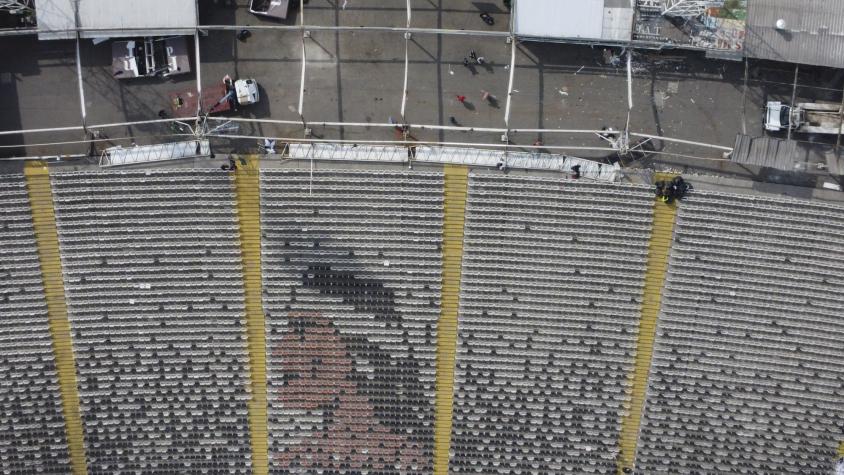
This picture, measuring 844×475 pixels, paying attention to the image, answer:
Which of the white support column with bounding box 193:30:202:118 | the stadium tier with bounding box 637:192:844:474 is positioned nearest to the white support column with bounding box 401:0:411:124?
the white support column with bounding box 193:30:202:118

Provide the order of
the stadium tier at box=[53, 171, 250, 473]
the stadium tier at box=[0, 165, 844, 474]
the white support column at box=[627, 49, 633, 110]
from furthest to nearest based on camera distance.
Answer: the stadium tier at box=[0, 165, 844, 474] → the stadium tier at box=[53, 171, 250, 473] → the white support column at box=[627, 49, 633, 110]

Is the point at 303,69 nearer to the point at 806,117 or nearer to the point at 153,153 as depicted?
the point at 153,153

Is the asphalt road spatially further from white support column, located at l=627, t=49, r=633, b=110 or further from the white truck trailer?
the white truck trailer

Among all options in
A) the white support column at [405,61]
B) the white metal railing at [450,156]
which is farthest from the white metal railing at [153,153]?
the white support column at [405,61]

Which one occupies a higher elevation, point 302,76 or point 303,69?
point 303,69

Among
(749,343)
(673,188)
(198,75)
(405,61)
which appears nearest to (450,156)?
(405,61)

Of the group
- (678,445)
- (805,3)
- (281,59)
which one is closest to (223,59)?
(281,59)
